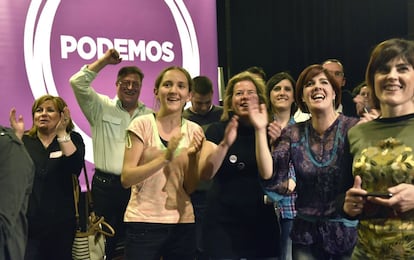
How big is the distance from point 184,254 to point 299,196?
1.93ft

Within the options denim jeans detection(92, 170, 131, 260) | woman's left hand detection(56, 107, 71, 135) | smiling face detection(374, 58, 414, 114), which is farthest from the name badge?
smiling face detection(374, 58, 414, 114)

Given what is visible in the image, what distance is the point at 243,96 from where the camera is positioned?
2598mm

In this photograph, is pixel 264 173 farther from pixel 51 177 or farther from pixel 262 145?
pixel 51 177

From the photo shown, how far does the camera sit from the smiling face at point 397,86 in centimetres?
185

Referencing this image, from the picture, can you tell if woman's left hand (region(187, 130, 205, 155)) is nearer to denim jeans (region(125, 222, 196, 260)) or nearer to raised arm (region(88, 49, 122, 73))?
denim jeans (region(125, 222, 196, 260))

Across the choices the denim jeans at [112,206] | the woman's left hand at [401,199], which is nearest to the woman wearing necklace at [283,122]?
the woman's left hand at [401,199]

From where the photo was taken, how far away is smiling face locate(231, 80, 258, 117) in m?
2.59

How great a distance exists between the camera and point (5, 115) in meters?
3.74

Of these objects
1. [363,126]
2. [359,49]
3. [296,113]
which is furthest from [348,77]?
[363,126]

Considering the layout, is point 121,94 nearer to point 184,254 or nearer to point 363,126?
point 184,254

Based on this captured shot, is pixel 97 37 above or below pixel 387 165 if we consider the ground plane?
above

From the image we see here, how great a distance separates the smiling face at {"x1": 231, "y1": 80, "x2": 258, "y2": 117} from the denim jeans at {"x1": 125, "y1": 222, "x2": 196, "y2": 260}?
577 millimetres

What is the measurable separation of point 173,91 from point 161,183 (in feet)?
1.41

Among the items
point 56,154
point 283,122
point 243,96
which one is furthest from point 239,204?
point 56,154
